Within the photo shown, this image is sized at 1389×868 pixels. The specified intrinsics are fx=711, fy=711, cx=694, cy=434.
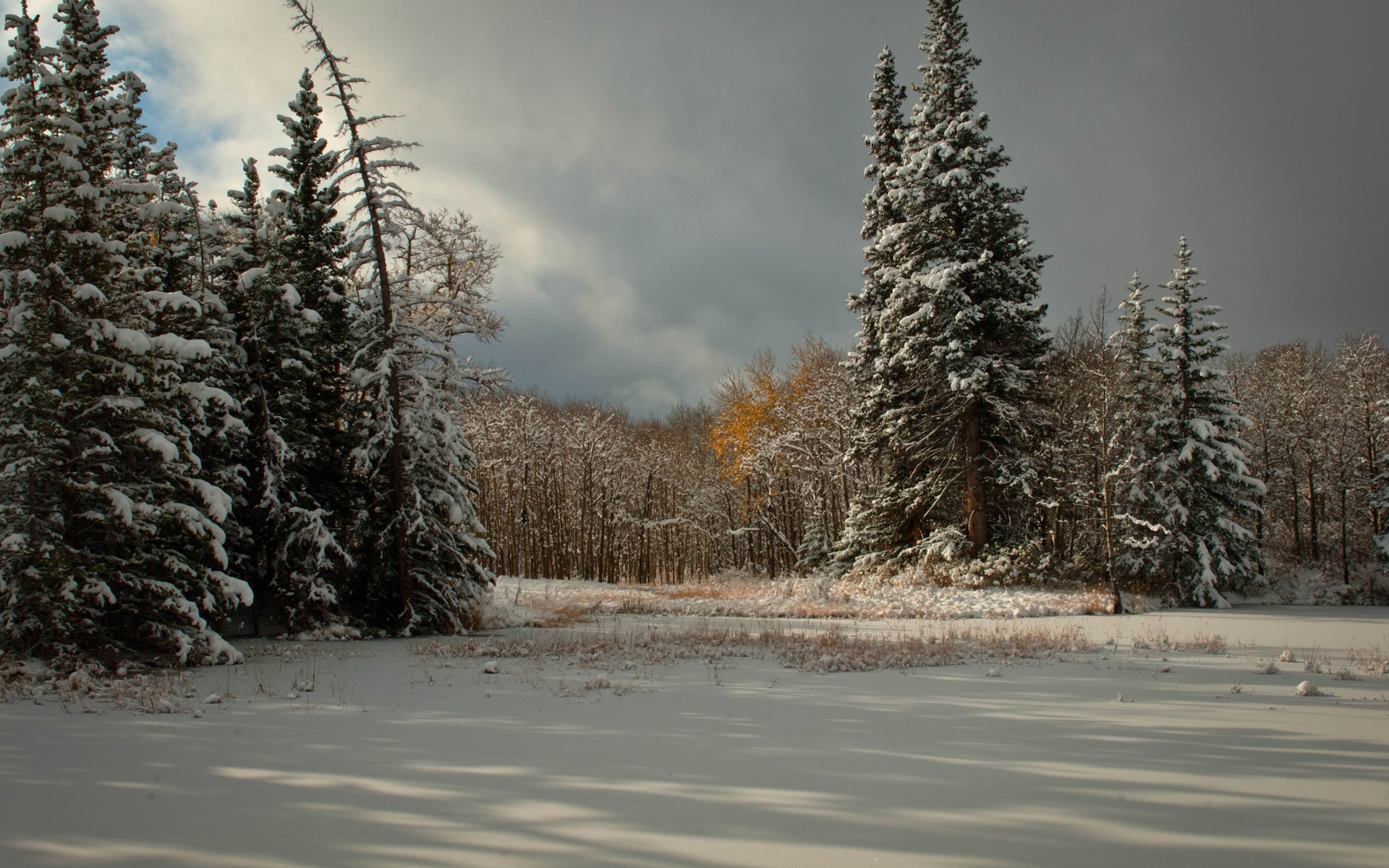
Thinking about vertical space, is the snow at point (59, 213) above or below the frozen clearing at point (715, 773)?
above

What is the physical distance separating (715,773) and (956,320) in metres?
21.5

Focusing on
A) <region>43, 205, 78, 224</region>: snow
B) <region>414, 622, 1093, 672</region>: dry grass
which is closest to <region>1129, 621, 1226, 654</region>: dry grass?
<region>414, 622, 1093, 672</region>: dry grass

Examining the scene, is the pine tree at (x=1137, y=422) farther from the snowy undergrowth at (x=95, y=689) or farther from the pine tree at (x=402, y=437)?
the snowy undergrowth at (x=95, y=689)

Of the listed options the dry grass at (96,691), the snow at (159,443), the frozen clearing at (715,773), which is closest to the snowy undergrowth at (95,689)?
the dry grass at (96,691)

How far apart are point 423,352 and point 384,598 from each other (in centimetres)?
594

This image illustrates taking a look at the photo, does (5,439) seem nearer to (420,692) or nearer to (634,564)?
(420,692)

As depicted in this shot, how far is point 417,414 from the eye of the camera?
1662cm

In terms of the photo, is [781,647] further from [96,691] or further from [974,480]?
[974,480]

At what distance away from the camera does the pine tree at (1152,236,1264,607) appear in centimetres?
2533

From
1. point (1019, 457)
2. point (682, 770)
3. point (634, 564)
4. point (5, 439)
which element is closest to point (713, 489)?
point (634, 564)

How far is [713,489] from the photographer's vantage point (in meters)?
51.4

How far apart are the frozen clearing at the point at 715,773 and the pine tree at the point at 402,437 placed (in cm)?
712

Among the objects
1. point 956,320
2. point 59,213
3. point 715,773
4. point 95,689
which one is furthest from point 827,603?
point 59,213

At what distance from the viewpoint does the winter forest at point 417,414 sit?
11.5m
